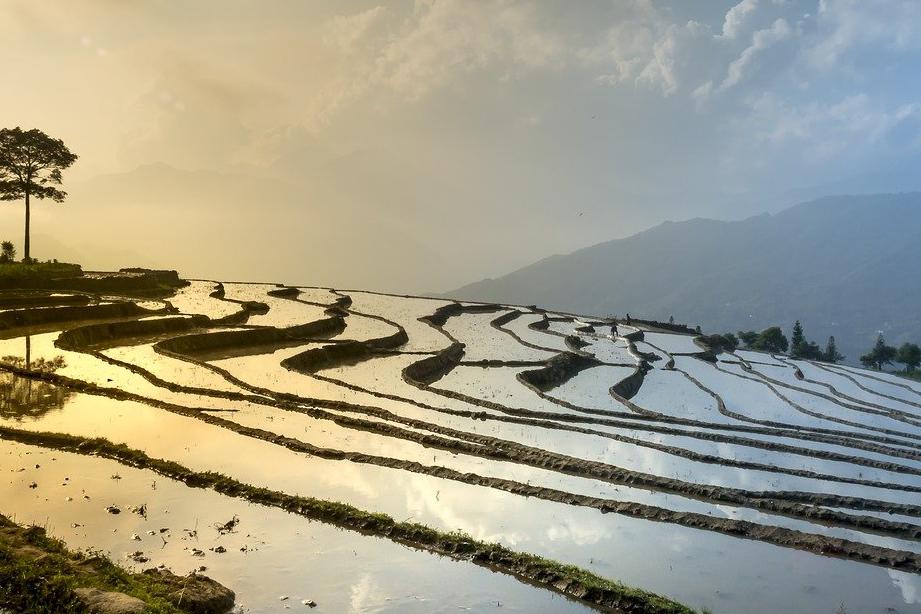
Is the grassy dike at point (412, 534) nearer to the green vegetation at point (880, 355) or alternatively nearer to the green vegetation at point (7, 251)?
the green vegetation at point (7, 251)

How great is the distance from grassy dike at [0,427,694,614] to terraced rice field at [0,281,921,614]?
1.5 inches

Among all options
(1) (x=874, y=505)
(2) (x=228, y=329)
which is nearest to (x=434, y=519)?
(1) (x=874, y=505)

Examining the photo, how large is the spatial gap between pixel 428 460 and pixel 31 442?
28.6 ft

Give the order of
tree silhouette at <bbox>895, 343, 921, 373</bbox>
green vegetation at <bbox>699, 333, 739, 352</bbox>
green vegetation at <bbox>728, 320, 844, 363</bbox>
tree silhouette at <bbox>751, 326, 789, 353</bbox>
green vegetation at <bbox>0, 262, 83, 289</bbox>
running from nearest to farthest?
green vegetation at <bbox>0, 262, 83, 289</bbox>, green vegetation at <bbox>699, 333, 739, 352</bbox>, tree silhouette at <bbox>895, 343, 921, 373</bbox>, green vegetation at <bbox>728, 320, 844, 363</bbox>, tree silhouette at <bbox>751, 326, 789, 353</bbox>

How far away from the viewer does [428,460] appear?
15.2 m

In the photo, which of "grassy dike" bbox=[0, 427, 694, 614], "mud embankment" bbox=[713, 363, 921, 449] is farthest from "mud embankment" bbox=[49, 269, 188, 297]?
"mud embankment" bbox=[713, 363, 921, 449]

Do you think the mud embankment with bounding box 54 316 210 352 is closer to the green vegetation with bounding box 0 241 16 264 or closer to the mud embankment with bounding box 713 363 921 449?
the green vegetation with bounding box 0 241 16 264

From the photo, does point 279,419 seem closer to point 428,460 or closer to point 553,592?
point 428,460

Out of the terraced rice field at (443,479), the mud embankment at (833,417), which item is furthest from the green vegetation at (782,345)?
the terraced rice field at (443,479)

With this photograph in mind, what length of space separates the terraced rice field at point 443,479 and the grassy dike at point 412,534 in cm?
4

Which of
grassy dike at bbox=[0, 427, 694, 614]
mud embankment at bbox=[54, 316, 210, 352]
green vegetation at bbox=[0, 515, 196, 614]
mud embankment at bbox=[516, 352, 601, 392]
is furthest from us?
mud embankment at bbox=[516, 352, 601, 392]

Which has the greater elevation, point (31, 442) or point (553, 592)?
point (31, 442)

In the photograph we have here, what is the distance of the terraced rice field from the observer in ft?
31.6

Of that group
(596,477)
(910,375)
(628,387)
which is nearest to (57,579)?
(596,477)
